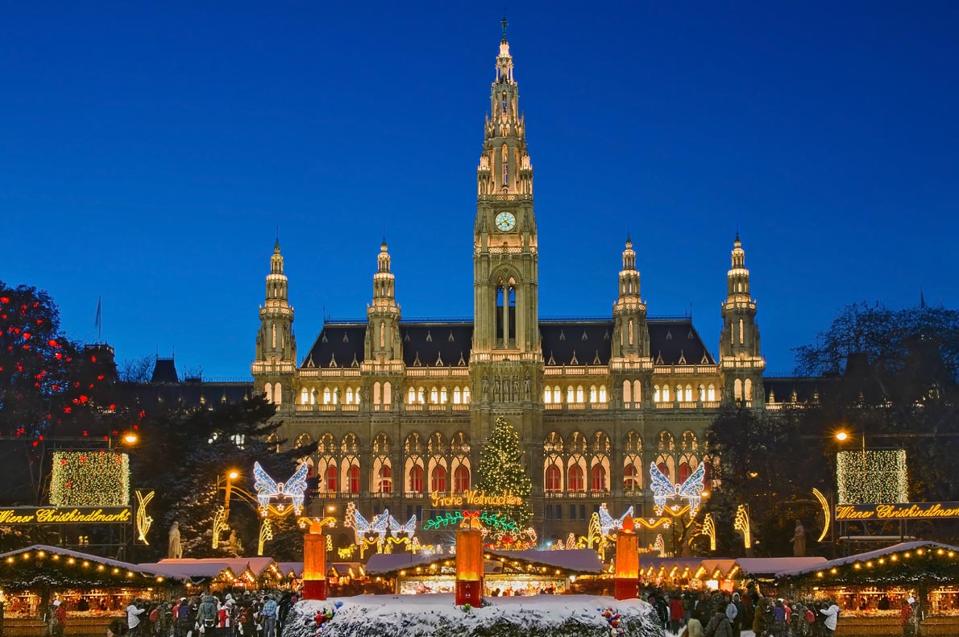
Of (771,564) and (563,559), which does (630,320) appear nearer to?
(563,559)

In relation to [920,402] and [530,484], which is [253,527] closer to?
[920,402]

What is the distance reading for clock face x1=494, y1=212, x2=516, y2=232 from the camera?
13138cm

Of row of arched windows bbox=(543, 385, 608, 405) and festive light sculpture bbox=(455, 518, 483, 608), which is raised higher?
row of arched windows bbox=(543, 385, 608, 405)

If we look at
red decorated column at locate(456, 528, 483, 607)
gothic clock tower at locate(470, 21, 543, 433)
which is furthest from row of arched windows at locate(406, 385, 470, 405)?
red decorated column at locate(456, 528, 483, 607)

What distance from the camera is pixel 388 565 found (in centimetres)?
6222

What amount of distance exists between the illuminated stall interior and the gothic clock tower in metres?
67.5

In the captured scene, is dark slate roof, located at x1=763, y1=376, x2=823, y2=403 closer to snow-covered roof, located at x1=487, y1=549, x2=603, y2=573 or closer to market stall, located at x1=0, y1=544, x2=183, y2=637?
snow-covered roof, located at x1=487, y1=549, x2=603, y2=573

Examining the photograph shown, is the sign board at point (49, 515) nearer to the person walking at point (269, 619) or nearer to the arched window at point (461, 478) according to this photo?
the person walking at point (269, 619)

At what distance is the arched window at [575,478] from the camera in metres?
130

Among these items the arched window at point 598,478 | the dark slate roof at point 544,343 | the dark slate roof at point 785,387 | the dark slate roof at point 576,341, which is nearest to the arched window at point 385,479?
the dark slate roof at point 544,343

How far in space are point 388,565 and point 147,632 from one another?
853 inches

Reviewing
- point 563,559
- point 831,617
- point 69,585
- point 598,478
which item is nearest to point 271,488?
point 563,559

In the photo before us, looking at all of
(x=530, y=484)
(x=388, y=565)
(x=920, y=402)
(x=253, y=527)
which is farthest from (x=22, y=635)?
(x=530, y=484)

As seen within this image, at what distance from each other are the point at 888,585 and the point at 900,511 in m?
5.41
